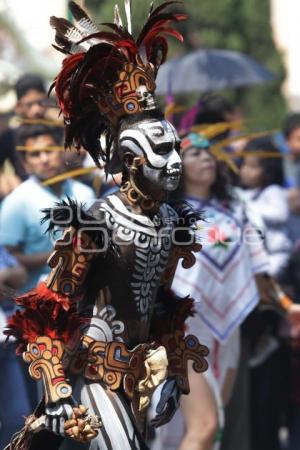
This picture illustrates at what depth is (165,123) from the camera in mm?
6066

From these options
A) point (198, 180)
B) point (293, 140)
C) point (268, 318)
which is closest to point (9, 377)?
point (198, 180)

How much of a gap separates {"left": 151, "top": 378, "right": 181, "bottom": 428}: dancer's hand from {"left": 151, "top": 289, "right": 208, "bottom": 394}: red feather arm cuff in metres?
0.03

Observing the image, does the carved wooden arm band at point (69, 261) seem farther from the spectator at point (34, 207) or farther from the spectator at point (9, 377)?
the spectator at point (34, 207)

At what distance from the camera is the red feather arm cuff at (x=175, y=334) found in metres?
6.28

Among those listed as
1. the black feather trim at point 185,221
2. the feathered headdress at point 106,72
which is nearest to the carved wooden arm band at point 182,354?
the black feather trim at point 185,221

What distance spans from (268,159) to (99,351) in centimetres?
485

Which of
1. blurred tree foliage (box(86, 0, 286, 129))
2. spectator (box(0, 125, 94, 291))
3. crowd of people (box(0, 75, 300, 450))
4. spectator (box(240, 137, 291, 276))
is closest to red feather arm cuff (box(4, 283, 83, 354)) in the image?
crowd of people (box(0, 75, 300, 450))

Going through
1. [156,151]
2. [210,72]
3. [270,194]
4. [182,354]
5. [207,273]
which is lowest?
[182,354]

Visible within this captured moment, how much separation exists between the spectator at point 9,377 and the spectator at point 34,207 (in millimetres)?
142

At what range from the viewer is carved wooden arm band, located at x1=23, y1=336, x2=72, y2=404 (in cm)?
568

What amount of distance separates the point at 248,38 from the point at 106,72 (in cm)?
1559

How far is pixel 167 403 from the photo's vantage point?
20.4 feet

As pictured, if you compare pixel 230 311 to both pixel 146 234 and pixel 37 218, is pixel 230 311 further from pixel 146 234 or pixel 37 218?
→ pixel 146 234

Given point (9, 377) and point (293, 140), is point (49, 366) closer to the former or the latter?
point (9, 377)
